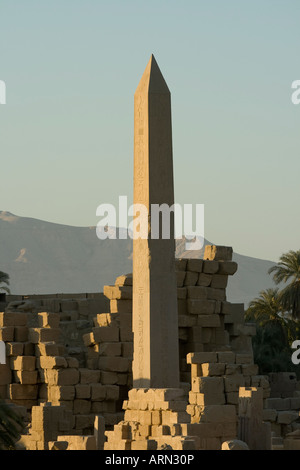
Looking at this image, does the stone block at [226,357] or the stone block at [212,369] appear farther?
the stone block at [226,357]

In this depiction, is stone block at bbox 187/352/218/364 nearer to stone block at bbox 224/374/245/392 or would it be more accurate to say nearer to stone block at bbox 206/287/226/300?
stone block at bbox 224/374/245/392

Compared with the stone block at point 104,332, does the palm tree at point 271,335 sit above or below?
above

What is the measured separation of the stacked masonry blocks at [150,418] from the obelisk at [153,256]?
373cm

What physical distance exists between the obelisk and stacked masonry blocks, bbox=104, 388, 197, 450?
373 cm

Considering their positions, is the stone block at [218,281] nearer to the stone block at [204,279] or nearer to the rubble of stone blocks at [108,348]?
the rubble of stone blocks at [108,348]

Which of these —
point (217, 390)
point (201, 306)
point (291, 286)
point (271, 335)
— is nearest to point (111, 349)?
point (201, 306)

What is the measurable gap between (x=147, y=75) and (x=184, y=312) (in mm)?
6039

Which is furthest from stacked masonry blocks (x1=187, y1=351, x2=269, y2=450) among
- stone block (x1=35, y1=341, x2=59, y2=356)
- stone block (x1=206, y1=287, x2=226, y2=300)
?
stone block (x1=35, y1=341, x2=59, y2=356)

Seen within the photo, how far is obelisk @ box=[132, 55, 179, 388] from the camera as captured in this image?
2712 centimetres

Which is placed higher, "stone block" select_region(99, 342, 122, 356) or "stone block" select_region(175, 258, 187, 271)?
"stone block" select_region(175, 258, 187, 271)

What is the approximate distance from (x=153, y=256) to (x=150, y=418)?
528 cm

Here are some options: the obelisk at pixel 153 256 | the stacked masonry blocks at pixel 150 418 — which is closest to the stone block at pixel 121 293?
the obelisk at pixel 153 256

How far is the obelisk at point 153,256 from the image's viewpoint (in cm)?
2712

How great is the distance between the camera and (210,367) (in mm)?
26672
